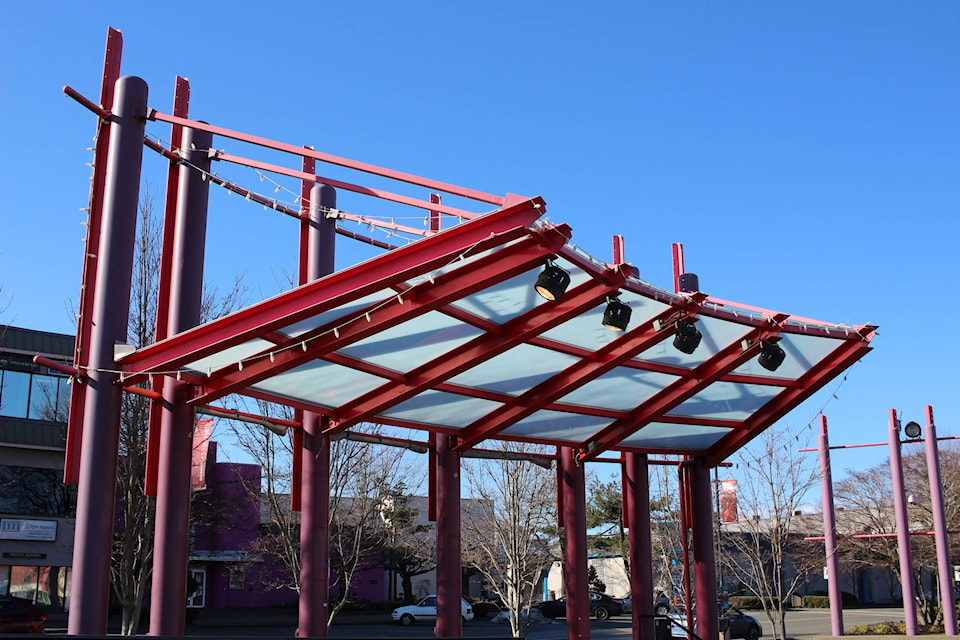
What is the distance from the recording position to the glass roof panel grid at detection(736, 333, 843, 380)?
51.5 feet

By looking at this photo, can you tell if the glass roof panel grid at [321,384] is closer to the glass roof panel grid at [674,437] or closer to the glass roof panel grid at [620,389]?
the glass roof panel grid at [620,389]

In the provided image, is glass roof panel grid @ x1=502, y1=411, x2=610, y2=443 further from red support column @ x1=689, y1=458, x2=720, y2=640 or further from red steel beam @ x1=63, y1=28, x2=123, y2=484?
red steel beam @ x1=63, y1=28, x2=123, y2=484

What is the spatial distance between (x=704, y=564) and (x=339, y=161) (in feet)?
40.2

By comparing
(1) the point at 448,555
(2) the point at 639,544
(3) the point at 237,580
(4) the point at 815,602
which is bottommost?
(4) the point at 815,602

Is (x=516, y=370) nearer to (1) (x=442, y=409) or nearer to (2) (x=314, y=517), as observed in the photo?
(1) (x=442, y=409)

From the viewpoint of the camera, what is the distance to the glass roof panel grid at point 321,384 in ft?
44.4

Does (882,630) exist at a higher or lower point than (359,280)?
lower

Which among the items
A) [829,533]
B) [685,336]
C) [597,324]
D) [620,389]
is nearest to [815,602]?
[829,533]

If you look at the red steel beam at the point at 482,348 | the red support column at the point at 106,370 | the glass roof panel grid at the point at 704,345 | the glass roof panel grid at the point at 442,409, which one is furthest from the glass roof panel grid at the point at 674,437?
the red support column at the point at 106,370

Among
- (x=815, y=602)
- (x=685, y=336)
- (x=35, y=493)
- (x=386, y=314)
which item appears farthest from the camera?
(x=815, y=602)

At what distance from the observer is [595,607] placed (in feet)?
154

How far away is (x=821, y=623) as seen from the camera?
138 ft

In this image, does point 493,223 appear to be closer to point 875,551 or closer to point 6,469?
point 6,469

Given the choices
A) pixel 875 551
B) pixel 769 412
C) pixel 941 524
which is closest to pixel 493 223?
→ pixel 769 412
